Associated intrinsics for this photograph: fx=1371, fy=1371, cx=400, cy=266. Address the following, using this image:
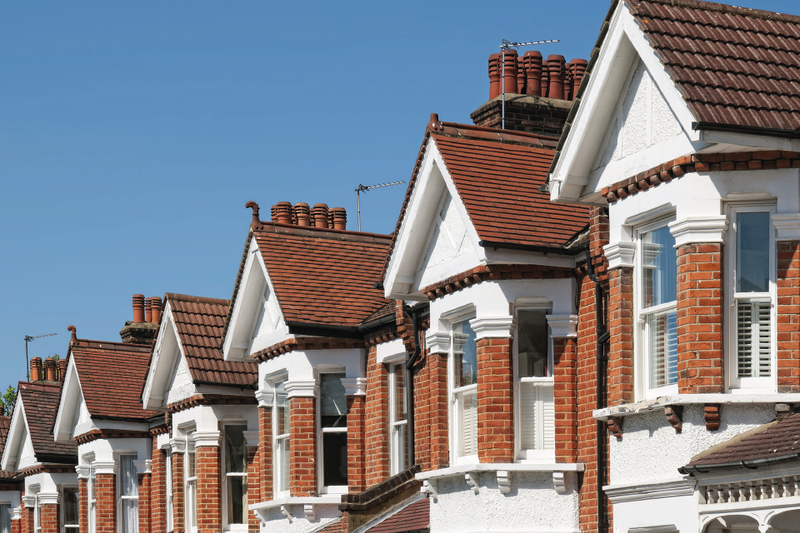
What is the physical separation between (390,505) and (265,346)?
13.4 ft

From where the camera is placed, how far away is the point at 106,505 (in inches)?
1177

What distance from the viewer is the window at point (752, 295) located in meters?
12.8

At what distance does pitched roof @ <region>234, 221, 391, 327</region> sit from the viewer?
21562 millimetres

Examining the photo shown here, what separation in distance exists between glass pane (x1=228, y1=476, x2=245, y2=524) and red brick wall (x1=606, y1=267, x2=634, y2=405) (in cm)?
1218

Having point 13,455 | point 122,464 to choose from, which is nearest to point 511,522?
point 122,464

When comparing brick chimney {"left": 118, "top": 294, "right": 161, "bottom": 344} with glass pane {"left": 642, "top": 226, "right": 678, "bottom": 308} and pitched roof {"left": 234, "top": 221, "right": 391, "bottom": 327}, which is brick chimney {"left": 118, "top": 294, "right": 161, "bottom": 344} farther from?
glass pane {"left": 642, "top": 226, "right": 678, "bottom": 308}

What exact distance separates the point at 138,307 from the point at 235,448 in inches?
441

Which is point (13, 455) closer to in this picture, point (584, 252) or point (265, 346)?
point (265, 346)

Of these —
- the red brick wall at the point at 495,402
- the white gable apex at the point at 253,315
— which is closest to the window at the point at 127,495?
the white gable apex at the point at 253,315

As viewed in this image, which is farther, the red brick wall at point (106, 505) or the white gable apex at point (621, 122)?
the red brick wall at point (106, 505)

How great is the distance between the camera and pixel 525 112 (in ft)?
66.0

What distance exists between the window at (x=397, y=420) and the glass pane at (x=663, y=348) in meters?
6.99

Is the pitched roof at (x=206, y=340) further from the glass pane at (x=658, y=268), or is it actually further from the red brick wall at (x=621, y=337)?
the glass pane at (x=658, y=268)

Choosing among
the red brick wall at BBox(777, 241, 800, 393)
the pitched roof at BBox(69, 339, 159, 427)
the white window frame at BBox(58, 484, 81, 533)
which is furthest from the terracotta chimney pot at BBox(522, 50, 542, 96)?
the white window frame at BBox(58, 484, 81, 533)
